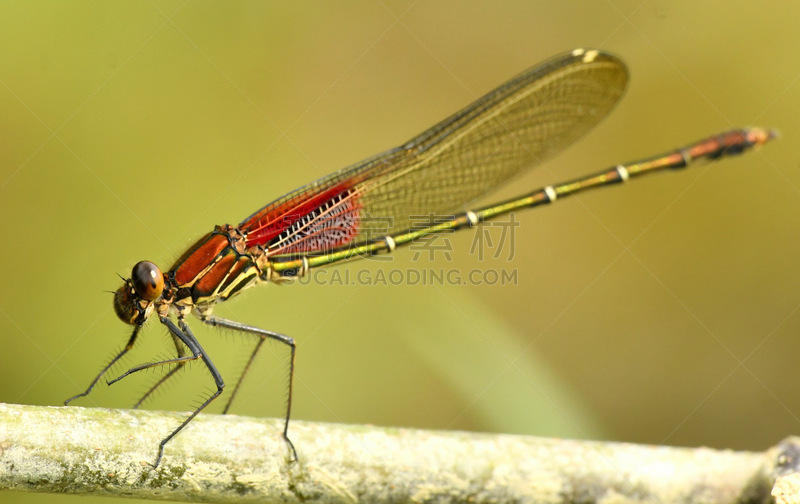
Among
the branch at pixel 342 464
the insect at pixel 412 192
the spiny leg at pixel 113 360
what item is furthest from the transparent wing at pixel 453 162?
the branch at pixel 342 464

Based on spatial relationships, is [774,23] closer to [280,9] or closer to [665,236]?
[665,236]

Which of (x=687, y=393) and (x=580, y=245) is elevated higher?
(x=580, y=245)

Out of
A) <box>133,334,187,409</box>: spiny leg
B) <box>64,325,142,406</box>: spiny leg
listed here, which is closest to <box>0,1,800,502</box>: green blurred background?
<box>133,334,187,409</box>: spiny leg

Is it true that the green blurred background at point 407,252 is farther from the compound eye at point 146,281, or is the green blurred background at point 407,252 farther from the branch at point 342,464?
the branch at point 342,464

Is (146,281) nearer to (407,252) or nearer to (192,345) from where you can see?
(192,345)

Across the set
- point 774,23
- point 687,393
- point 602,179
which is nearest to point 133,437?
point 602,179

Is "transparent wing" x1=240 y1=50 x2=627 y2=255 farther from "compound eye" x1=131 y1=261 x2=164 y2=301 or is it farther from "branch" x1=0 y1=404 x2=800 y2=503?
"branch" x1=0 y1=404 x2=800 y2=503
